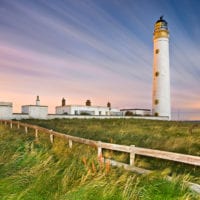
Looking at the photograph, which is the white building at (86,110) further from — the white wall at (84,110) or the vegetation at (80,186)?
the vegetation at (80,186)

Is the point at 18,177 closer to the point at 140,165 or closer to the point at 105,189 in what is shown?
the point at 105,189

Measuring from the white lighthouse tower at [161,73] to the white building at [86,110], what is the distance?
7.75m

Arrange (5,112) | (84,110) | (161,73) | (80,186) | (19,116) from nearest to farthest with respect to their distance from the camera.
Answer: (80,186) < (5,112) < (19,116) < (161,73) < (84,110)

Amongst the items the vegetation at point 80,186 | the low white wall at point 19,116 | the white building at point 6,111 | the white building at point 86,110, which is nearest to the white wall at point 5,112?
the white building at point 6,111

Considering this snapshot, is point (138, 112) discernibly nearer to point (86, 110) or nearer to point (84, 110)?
point (86, 110)

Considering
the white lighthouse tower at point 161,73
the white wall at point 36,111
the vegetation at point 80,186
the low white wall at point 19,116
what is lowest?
Result: the vegetation at point 80,186

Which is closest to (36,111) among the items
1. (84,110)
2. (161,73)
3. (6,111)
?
(6,111)

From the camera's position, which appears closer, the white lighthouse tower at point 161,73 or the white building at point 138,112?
the white lighthouse tower at point 161,73

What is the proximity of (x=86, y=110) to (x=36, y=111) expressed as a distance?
10.0 meters

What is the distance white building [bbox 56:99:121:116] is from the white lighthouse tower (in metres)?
7.75

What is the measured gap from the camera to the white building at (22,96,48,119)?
32031mm

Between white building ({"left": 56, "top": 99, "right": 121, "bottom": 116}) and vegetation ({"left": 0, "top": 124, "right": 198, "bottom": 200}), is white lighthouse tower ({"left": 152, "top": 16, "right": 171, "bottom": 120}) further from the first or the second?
vegetation ({"left": 0, "top": 124, "right": 198, "bottom": 200})

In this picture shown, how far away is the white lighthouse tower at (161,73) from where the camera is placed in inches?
1433

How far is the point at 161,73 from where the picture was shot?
3678cm
